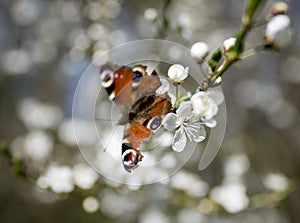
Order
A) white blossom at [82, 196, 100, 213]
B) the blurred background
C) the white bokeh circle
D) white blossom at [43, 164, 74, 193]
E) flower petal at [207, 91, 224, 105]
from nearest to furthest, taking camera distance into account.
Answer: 1. flower petal at [207, 91, 224, 105]
2. the white bokeh circle
3. white blossom at [43, 164, 74, 193]
4. white blossom at [82, 196, 100, 213]
5. the blurred background

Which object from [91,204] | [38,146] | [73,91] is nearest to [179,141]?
[91,204]

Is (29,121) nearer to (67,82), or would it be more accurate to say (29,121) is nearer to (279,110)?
(67,82)

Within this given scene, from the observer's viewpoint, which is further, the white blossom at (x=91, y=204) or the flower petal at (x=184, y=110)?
the white blossom at (x=91, y=204)

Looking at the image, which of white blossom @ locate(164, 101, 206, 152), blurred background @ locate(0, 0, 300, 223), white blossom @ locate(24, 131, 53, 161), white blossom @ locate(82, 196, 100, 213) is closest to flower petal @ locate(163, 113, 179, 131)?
white blossom @ locate(164, 101, 206, 152)

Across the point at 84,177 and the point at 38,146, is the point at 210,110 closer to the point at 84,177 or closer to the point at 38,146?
the point at 84,177

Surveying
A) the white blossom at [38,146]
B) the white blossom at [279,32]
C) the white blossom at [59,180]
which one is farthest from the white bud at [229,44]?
the white blossom at [38,146]

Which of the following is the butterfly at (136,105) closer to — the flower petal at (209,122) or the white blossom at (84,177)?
the flower petal at (209,122)

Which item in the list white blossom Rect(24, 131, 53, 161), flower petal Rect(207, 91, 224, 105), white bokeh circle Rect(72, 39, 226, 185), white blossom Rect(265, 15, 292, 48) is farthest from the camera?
white blossom Rect(24, 131, 53, 161)

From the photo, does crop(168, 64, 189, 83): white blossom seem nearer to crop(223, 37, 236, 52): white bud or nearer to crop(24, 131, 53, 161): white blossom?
crop(223, 37, 236, 52): white bud
